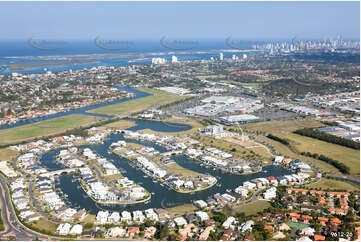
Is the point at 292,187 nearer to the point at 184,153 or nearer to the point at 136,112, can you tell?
the point at 184,153

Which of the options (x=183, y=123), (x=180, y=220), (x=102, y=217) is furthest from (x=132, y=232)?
(x=183, y=123)

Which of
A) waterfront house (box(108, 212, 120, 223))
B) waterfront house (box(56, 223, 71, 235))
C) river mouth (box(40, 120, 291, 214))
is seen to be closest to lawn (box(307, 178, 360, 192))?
river mouth (box(40, 120, 291, 214))

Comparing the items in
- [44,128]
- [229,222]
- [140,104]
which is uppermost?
[140,104]

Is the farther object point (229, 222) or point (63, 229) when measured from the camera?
point (229, 222)

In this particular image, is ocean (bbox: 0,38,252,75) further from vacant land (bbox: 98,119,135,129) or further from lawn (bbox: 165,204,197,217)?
lawn (bbox: 165,204,197,217)

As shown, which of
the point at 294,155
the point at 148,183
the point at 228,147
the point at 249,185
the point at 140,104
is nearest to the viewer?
the point at 249,185

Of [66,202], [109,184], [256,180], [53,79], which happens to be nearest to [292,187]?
[256,180]

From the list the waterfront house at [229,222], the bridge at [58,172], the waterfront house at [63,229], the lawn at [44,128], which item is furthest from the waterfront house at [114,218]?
the lawn at [44,128]

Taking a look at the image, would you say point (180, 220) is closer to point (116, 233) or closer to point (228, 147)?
point (116, 233)
